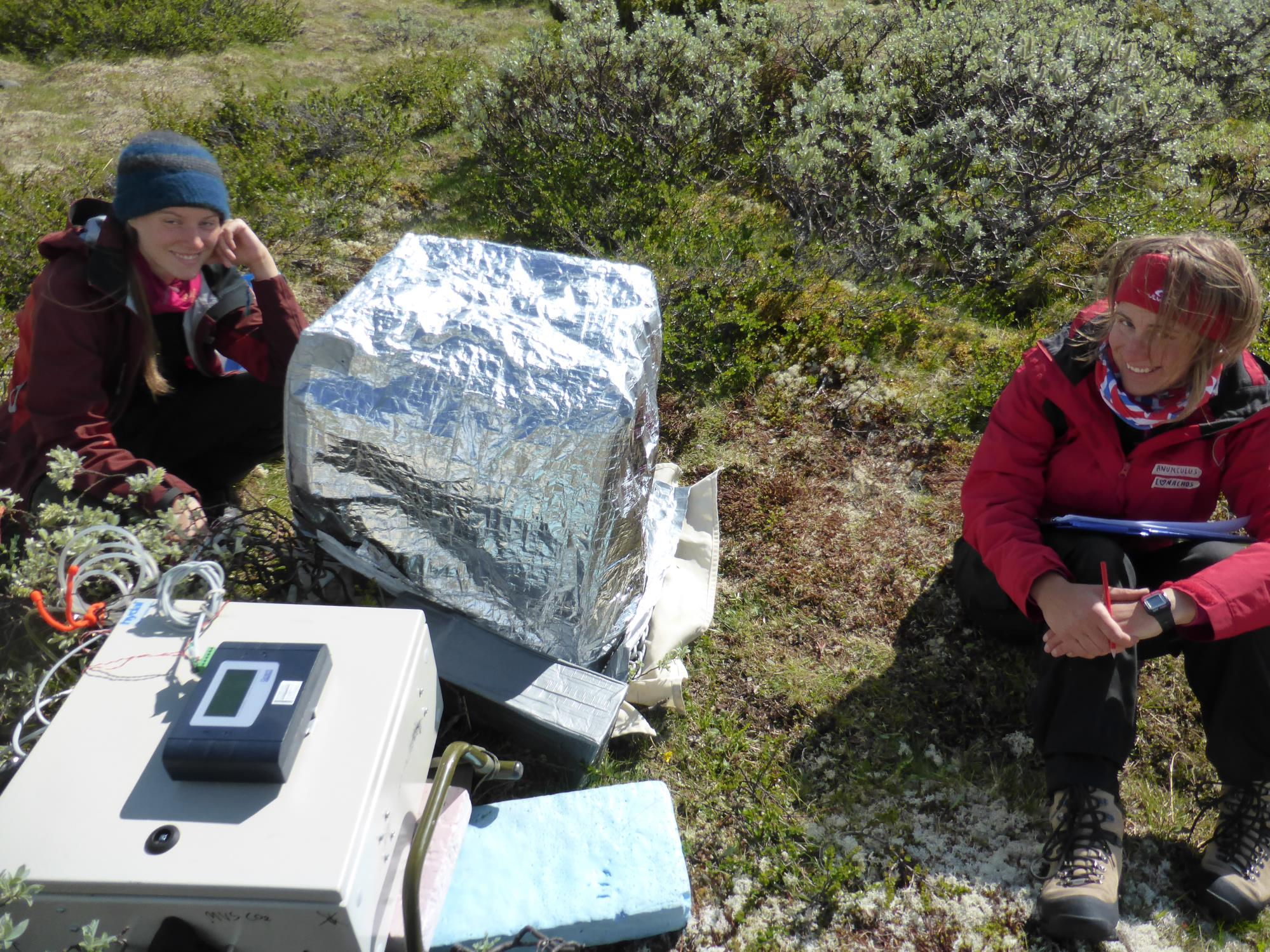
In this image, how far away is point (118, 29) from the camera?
6.84 meters

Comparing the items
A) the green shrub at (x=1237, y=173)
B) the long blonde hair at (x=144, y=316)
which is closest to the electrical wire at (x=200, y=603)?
the long blonde hair at (x=144, y=316)

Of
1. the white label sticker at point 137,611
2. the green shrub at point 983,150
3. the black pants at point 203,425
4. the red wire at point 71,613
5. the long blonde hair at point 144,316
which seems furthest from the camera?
the green shrub at point 983,150

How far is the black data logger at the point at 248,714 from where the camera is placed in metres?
Result: 1.27

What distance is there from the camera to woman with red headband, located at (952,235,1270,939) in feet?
5.82

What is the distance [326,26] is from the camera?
26.0ft

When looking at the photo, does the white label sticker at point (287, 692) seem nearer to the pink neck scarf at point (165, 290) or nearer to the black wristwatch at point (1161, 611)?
the pink neck scarf at point (165, 290)

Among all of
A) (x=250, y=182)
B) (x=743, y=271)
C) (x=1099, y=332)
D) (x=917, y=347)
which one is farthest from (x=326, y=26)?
(x=1099, y=332)

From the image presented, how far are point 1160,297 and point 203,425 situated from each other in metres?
2.57

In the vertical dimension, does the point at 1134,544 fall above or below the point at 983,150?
below

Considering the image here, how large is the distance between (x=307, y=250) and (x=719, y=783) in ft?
11.1

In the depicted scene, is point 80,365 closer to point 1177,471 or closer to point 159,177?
point 159,177

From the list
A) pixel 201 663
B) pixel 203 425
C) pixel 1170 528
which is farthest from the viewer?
pixel 203 425

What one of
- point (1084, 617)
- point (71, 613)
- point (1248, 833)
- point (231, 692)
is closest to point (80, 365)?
point (71, 613)

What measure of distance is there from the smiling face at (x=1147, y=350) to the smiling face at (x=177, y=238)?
87.7 inches
